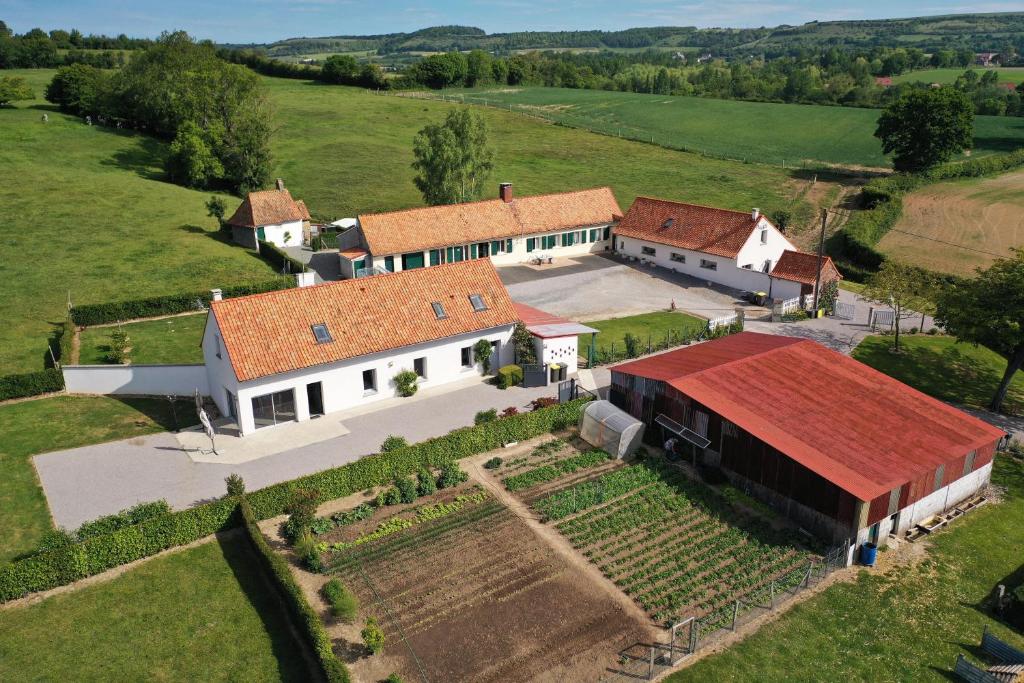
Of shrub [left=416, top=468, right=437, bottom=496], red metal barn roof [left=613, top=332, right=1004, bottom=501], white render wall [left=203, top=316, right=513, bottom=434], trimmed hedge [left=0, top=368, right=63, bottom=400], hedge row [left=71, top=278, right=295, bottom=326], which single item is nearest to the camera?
red metal barn roof [left=613, top=332, right=1004, bottom=501]

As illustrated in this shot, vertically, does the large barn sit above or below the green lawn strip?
above

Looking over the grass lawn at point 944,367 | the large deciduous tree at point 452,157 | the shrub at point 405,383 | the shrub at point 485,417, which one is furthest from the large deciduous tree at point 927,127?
the shrub at point 485,417

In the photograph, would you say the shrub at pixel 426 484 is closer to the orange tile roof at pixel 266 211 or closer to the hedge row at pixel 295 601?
the hedge row at pixel 295 601

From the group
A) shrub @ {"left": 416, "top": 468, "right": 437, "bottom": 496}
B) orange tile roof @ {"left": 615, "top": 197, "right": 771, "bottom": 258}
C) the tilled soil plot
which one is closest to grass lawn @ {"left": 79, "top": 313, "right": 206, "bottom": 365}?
shrub @ {"left": 416, "top": 468, "right": 437, "bottom": 496}

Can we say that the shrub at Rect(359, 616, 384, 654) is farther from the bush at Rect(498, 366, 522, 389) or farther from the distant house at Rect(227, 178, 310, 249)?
the distant house at Rect(227, 178, 310, 249)

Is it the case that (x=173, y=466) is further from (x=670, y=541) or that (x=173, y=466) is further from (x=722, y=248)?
(x=722, y=248)

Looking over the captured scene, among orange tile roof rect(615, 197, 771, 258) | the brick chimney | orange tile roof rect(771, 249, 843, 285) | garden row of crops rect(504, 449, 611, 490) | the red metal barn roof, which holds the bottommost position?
garden row of crops rect(504, 449, 611, 490)
